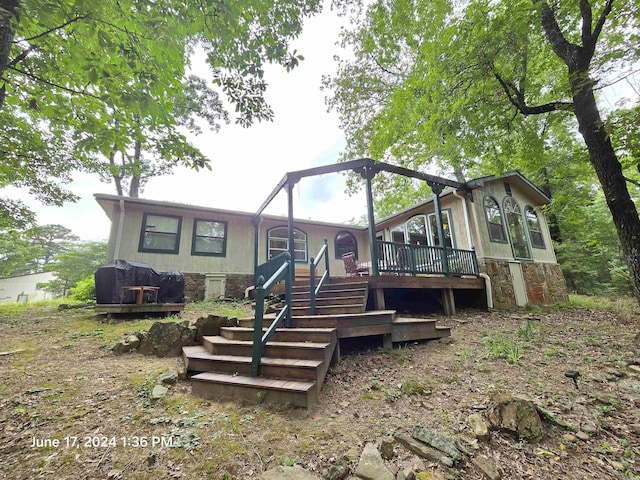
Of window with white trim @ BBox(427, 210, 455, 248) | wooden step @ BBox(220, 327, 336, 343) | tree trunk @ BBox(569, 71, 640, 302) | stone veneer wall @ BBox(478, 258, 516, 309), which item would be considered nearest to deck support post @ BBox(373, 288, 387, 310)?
wooden step @ BBox(220, 327, 336, 343)

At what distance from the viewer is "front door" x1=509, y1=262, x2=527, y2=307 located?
836 cm

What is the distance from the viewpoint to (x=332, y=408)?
2504 millimetres

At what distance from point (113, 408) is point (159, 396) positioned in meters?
0.37

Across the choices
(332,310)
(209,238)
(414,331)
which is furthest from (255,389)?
(209,238)

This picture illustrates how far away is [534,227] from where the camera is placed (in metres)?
10.0

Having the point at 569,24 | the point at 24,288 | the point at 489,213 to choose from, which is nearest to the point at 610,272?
the point at 489,213

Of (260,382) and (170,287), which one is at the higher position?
(170,287)

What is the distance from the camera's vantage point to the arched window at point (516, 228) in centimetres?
915

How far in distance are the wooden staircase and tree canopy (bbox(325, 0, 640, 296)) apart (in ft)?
13.9

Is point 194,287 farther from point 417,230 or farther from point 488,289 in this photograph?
point 488,289

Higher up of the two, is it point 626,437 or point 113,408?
point 113,408

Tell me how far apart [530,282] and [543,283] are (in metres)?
0.77

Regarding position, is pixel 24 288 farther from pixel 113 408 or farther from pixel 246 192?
pixel 113 408

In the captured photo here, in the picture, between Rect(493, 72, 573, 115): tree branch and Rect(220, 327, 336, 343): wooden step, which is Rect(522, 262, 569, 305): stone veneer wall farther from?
Rect(220, 327, 336, 343): wooden step
